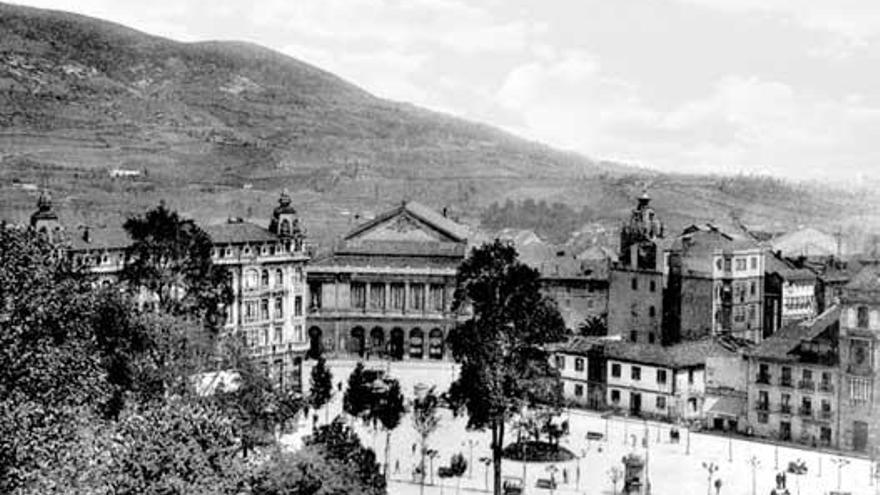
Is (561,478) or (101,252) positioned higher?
(101,252)

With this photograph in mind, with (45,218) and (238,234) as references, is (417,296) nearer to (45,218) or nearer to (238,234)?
(238,234)

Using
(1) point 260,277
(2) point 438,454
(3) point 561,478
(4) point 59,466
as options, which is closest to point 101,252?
(1) point 260,277

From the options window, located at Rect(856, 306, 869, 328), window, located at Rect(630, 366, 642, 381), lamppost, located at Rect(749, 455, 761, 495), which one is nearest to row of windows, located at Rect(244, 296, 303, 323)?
window, located at Rect(630, 366, 642, 381)

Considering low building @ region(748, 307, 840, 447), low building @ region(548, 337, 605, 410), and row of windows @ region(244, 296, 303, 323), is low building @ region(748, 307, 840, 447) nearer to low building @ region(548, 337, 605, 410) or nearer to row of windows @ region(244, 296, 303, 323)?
low building @ region(548, 337, 605, 410)

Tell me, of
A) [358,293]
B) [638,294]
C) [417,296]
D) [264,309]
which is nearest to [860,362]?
[638,294]

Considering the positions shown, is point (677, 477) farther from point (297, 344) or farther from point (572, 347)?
point (297, 344)
